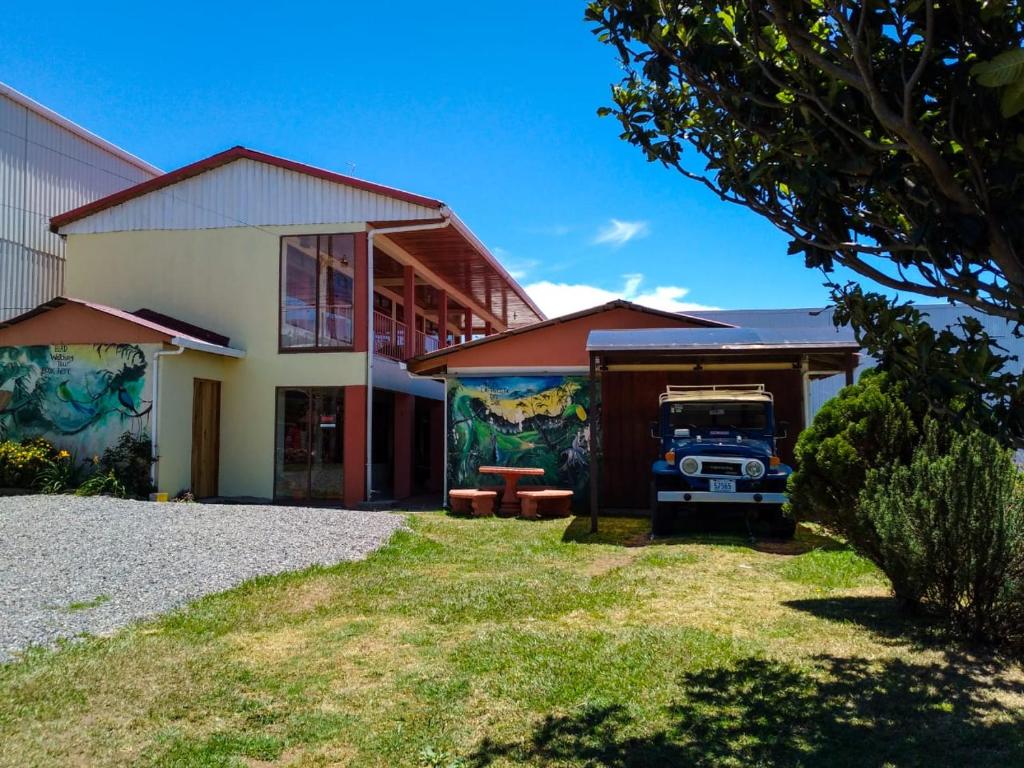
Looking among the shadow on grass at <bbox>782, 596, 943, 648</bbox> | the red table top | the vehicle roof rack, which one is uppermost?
the vehicle roof rack

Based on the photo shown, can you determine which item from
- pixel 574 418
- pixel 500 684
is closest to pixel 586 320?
pixel 574 418

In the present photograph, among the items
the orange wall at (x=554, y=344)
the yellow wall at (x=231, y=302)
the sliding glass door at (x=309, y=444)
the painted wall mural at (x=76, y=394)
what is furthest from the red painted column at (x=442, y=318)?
the painted wall mural at (x=76, y=394)

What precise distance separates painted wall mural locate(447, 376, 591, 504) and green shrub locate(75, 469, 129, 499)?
6054 mm

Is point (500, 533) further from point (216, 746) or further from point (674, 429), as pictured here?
point (216, 746)

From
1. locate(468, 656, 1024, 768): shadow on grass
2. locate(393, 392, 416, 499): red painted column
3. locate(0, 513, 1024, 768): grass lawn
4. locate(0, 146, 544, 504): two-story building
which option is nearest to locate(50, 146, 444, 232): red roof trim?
locate(0, 146, 544, 504): two-story building

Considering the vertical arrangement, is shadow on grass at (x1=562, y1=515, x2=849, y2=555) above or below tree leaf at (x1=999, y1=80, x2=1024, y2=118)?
below

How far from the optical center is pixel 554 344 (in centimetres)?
1605

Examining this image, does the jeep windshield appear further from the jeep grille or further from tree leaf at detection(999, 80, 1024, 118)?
tree leaf at detection(999, 80, 1024, 118)

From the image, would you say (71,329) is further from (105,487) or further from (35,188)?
(35,188)

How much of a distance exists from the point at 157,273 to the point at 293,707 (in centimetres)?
1532

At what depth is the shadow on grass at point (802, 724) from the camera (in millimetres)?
3912

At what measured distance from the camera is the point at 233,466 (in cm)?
1698

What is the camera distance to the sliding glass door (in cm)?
1683

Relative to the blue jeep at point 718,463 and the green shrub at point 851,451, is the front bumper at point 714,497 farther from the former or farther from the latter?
the green shrub at point 851,451
